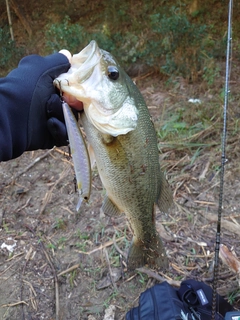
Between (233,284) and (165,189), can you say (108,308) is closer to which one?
(233,284)

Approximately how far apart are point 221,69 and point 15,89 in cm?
402

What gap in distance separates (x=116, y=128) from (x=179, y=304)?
4.57ft

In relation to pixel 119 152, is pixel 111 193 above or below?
below

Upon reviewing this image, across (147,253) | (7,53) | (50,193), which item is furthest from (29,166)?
(7,53)

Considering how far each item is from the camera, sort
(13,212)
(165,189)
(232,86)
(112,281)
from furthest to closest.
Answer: (232,86) < (13,212) < (112,281) < (165,189)

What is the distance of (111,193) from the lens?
1747mm

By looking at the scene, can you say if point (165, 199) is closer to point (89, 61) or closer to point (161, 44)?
point (89, 61)

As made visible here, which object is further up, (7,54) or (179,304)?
(7,54)

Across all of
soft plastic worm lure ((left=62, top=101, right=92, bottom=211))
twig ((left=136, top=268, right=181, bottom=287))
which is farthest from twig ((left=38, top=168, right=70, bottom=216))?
soft plastic worm lure ((left=62, top=101, right=92, bottom=211))

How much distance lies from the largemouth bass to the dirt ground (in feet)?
2.81

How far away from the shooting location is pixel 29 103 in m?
1.70

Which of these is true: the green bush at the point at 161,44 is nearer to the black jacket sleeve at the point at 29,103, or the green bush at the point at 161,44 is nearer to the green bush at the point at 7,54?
the green bush at the point at 7,54

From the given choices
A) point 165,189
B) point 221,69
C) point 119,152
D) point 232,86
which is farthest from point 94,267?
point 221,69

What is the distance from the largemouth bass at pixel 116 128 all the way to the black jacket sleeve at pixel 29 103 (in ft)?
0.41
